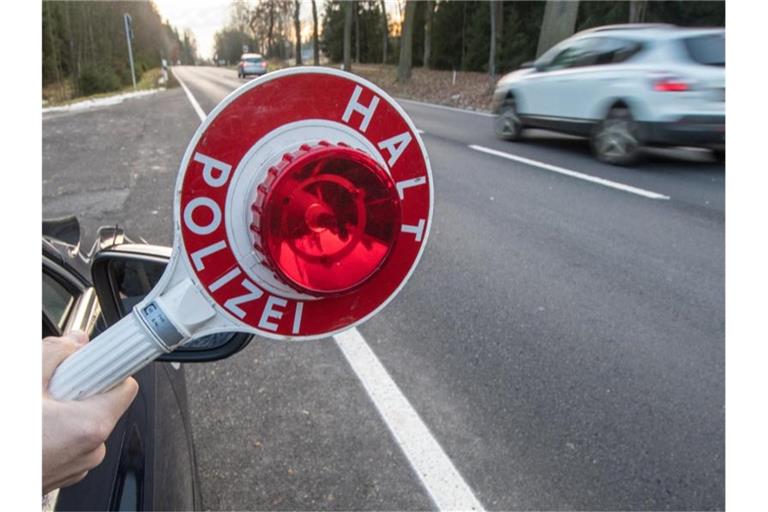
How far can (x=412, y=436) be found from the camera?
2.56 m

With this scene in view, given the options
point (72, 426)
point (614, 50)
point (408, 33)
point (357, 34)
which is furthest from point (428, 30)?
point (72, 426)

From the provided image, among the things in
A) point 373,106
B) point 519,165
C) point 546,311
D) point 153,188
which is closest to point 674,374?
point 546,311

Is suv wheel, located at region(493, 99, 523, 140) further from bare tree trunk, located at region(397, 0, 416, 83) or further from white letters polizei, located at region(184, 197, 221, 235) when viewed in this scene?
bare tree trunk, located at region(397, 0, 416, 83)

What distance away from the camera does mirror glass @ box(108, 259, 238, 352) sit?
3.11ft

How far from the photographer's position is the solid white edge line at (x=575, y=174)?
6544 mm

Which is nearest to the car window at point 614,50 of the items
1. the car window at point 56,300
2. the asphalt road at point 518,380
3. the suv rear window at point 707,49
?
the suv rear window at point 707,49

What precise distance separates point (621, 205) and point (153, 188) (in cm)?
584

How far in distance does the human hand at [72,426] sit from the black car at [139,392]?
0.15m

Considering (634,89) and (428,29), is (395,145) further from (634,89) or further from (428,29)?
(428,29)

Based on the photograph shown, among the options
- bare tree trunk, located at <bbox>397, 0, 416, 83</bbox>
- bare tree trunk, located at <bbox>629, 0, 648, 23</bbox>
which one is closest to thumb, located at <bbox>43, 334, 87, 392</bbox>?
bare tree trunk, located at <bbox>397, 0, 416, 83</bbox>

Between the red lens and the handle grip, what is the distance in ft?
0.53

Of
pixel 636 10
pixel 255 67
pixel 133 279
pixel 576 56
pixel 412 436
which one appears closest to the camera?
pixel 133 279

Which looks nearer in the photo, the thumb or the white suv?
the thumb

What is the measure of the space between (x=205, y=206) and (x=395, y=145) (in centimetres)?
24
